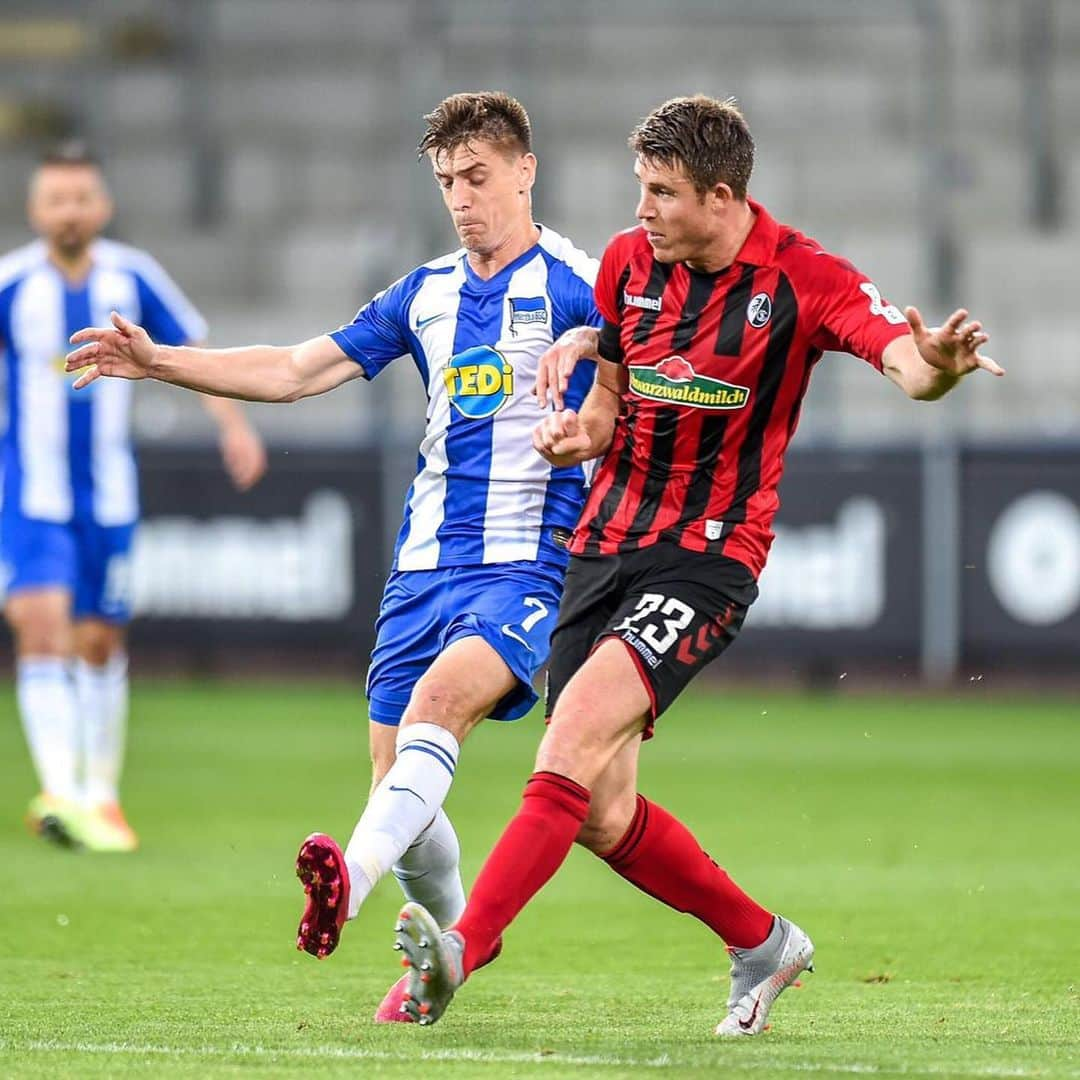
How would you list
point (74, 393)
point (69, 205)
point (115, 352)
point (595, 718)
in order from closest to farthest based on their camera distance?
point (595, 718) → point (115, 352) → point (69, 205) → point (74, 393)

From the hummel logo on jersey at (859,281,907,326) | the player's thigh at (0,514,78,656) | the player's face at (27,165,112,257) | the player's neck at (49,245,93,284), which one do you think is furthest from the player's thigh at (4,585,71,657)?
the hummel logo on jersey at (859,281,907,326)

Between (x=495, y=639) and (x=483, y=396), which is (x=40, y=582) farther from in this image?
(x=495, y=639)

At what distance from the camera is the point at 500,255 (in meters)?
5.79

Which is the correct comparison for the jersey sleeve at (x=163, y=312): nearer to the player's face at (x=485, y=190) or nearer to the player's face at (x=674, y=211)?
the player's face at (x=485, y=190)

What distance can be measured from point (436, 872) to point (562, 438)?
1.20 metres

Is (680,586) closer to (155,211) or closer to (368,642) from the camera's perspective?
(368,642)

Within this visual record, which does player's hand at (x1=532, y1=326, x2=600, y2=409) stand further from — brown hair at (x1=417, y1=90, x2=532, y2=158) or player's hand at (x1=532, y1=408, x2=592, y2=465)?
brown hair at (x1=417, y1=90, x2=532, y2=158)

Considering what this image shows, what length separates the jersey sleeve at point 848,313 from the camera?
5117 millimetres

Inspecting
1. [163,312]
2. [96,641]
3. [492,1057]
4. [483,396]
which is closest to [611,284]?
[483,396]

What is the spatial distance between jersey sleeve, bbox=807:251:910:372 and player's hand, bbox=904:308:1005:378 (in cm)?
29

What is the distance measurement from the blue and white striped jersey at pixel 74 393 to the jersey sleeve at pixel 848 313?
448 cm

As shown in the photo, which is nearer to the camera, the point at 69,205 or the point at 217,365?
the point at 217,365

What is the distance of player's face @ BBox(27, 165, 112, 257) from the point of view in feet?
29.9

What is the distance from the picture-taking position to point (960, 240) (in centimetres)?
2014
